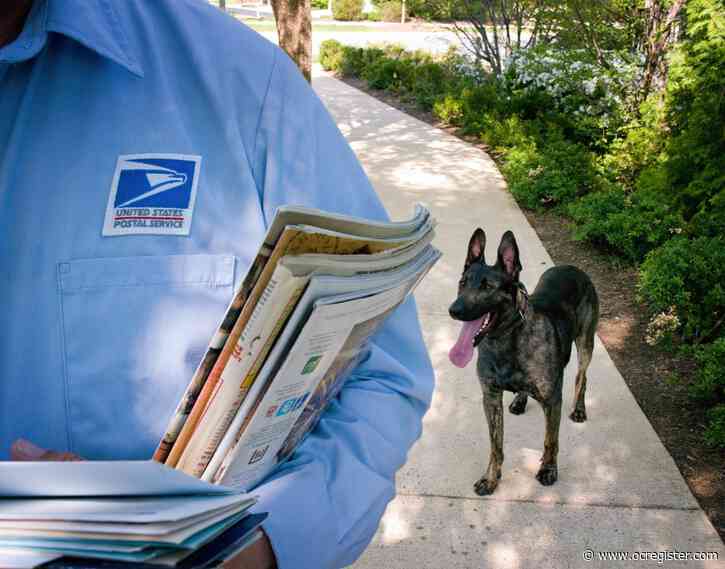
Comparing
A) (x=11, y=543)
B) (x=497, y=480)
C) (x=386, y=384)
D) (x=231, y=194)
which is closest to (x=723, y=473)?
(x=497, y=480)

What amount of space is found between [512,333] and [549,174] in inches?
220

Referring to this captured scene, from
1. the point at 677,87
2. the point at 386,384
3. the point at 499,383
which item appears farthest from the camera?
the point at 677,87

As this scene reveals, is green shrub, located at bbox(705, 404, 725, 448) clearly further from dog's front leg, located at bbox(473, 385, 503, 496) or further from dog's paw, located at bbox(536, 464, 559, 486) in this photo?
dog's front leg, located at bbox(473, 385, 503, 496)

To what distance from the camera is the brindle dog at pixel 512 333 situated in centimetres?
370

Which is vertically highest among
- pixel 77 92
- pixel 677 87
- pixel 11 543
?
pixel 77 92

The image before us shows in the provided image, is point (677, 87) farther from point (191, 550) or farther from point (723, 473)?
point (191, 550)

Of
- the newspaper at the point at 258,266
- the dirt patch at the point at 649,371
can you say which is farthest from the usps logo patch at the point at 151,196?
the dirt patch at the point at 649,371

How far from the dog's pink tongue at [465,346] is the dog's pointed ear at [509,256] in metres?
0.27

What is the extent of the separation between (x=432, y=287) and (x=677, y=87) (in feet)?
12.5

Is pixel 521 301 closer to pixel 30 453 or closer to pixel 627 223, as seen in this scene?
pixel 30 453

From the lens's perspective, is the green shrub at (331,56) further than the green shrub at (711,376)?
Yes

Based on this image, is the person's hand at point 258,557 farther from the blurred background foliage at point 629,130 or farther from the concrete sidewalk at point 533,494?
the blurred background foliage at point 629,130

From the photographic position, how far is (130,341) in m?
1.21

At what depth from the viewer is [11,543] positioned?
0.82 m
